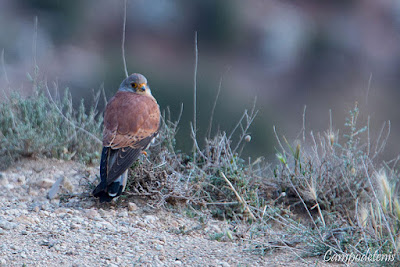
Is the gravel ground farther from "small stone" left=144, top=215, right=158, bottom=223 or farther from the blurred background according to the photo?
the blurred background

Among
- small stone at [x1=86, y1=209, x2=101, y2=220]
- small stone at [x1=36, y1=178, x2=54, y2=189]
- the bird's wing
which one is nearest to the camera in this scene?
small stone at [x1=86, y1=209, x2=101, y2=220]

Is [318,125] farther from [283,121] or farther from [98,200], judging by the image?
[98,200]

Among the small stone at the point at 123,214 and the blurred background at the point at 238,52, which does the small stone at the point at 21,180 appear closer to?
the small stone at the point at 123,214

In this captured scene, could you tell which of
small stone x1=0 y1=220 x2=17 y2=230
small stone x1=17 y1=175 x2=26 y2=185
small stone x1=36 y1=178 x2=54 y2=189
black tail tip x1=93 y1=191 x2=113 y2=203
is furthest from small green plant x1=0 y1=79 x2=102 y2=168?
small stone x1=0 y1=220 x2=17 y2=230

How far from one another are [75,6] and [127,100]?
24.4ft

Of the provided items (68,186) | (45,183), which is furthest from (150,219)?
(45,183)

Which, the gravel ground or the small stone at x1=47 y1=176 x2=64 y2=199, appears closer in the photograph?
the gravel ground

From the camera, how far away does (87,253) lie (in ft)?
10.9

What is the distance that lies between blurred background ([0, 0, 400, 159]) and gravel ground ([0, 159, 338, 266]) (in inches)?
143

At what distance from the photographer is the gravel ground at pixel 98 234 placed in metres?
3.27

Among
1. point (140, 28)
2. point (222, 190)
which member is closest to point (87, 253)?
point (222, 190)

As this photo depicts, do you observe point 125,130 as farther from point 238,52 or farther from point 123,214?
point 238,52

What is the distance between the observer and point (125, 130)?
4.45 metres

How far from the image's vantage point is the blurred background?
8531mm
